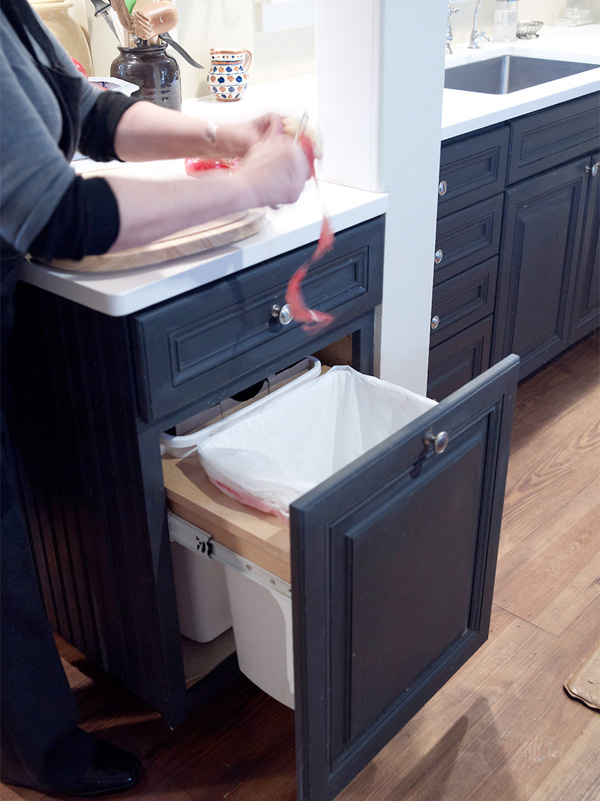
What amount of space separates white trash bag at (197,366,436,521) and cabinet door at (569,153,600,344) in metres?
1.28

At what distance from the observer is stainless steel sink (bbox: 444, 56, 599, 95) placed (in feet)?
7.93

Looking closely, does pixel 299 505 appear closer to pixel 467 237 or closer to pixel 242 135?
pixel 242 135

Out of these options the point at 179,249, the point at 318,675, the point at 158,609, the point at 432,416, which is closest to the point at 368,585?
the point at 318,675

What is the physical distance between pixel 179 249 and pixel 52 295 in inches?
7.3

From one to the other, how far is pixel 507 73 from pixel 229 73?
3.61ft

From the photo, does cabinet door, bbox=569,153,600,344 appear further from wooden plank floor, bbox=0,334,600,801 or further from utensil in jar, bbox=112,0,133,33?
utensil in jar, bbox=112,0,133,33

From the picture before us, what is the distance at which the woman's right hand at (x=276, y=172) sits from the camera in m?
1.01

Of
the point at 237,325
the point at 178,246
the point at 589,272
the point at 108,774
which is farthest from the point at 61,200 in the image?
the point at 589,272

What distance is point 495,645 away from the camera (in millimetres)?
1575

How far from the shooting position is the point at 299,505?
0.90 m

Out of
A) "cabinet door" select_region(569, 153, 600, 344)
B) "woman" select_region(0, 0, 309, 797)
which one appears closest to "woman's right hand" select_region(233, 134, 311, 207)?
"woman" select_region(0, 0, 309, 797)

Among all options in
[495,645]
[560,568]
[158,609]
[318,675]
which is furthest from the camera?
[560,568]

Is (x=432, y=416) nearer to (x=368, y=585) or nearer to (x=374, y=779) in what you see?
(x=368, y=585)

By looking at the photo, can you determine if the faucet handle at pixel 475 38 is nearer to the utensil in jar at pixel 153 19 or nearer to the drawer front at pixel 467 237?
the drawer front at pixel 467 237
